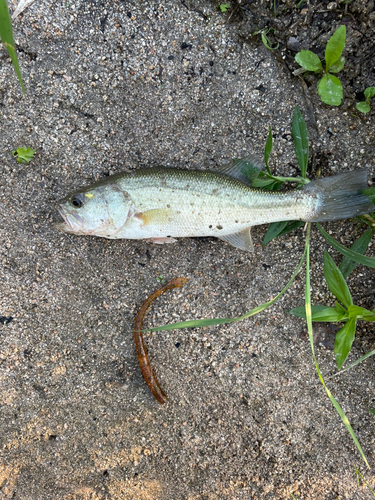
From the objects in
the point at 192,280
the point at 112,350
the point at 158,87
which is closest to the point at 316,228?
the point at 192,280

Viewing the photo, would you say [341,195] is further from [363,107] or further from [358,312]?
[358,312]

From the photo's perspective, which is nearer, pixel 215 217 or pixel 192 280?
pixel 215 217

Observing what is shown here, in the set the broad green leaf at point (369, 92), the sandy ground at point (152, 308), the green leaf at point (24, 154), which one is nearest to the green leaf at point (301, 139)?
the sandy ground at point (152, 308)

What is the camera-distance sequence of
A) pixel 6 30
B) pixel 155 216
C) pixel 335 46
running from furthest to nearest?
1. pixel 155 216
2. pixel 335 46
3. pixel 6 30

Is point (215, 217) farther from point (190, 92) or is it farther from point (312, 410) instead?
point (312, 410)

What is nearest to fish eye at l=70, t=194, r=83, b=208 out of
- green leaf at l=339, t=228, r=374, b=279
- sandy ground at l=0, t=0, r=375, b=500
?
sandy ground at l=0, t=0, r=375, b=500

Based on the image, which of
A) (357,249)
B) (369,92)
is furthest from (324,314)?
(369,92)
